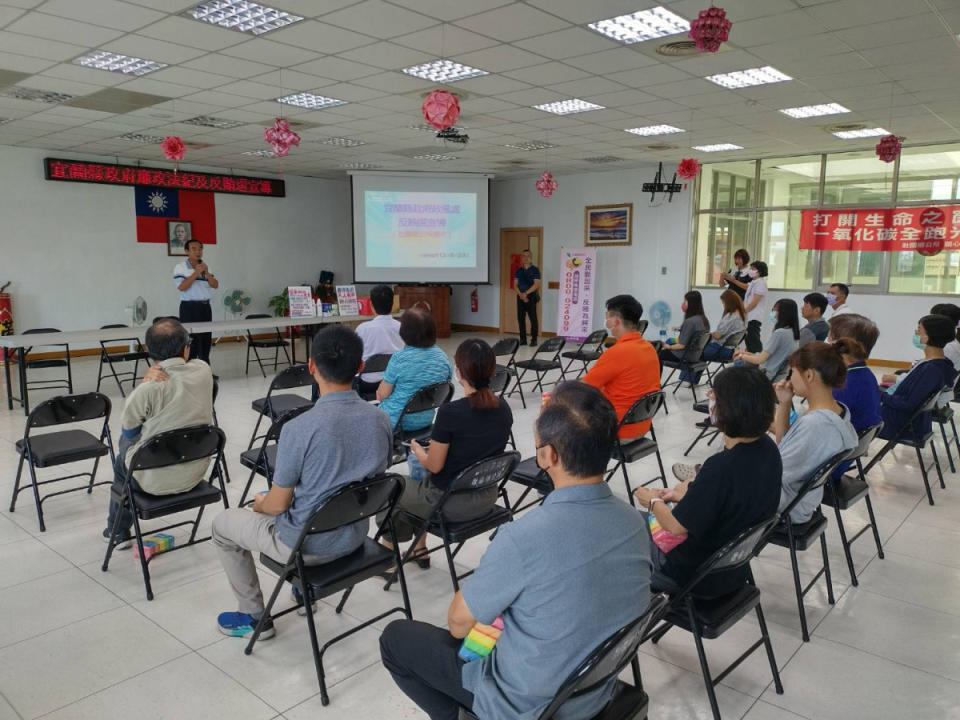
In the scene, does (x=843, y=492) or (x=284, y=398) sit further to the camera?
(x=284, y=398)

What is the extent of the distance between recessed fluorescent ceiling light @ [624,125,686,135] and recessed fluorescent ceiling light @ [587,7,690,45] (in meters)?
3.21

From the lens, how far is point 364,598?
2926mm

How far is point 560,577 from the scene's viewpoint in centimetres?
134

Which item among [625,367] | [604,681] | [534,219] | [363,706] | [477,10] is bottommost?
[363,706]

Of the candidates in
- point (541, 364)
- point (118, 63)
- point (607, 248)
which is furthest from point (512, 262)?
point (118, 63)

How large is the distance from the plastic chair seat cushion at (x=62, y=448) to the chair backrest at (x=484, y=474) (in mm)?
2184

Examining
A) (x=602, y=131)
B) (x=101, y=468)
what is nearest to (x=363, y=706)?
(x=101, y=468)

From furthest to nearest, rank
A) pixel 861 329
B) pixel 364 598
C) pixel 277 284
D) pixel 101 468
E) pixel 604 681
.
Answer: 1. pixel 277 284
2. pixel 101 468
3. pixel 861 329
4. pixel 364 598
5. pixel 604 681

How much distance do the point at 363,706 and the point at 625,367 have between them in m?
2.22

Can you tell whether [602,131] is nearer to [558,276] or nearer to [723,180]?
[723,180]

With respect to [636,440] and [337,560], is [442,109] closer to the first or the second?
[636,440]

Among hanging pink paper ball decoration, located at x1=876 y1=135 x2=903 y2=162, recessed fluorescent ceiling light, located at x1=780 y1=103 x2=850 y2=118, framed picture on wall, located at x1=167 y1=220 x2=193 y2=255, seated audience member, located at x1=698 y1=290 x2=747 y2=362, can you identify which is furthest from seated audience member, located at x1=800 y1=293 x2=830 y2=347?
framed picture on wall, located at x1=167 y1=220 x2=193 y2=255

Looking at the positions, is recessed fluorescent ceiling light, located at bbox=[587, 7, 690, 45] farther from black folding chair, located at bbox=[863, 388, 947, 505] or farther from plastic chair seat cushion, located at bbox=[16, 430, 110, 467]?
plastic chair seat cushion, located at bbox=[16, 430, 110, 467]

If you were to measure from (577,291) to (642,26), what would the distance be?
7.46 m
